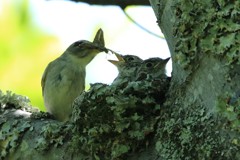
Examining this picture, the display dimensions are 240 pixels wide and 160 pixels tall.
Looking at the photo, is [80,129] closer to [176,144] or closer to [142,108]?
[142,108]

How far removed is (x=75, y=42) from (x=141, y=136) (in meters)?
3.23

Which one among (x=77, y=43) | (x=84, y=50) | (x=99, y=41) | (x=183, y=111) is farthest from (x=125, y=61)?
(x=183, y=111)

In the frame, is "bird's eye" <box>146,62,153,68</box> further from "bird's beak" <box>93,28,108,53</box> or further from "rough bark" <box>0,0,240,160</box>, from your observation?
"rough bark" <box>0,0,240,160</box>

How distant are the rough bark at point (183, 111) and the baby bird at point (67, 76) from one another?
1.67 metres

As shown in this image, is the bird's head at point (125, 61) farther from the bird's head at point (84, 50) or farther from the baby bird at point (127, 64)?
the bird's head at point (84, 50)

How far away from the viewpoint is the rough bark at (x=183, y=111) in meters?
2.11

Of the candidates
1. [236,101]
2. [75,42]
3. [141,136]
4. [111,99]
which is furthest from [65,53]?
[236,101]

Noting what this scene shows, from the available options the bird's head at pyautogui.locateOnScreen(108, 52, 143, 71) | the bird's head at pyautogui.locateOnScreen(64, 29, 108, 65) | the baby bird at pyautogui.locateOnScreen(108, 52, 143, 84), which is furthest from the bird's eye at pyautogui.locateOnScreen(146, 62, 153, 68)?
the bird's head at pyautogui.locateOnScreen(64, 29, 108, 65)

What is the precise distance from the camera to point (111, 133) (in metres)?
2.61

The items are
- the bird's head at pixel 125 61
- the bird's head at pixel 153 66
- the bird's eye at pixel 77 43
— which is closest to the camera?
the bird's head at pixel 153 66

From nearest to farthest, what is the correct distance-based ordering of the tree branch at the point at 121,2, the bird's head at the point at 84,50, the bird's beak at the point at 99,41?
1. the tree branch at the point at 121,2
2. the bird's beak at the point at 99,41
3. the bird's head at the point at 84,50

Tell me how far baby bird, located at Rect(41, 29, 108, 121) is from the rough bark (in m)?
1.67

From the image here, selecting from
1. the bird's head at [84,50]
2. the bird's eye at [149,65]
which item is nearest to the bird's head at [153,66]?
the bird's eye at [149,65]

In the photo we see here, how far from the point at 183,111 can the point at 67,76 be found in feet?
8.92
